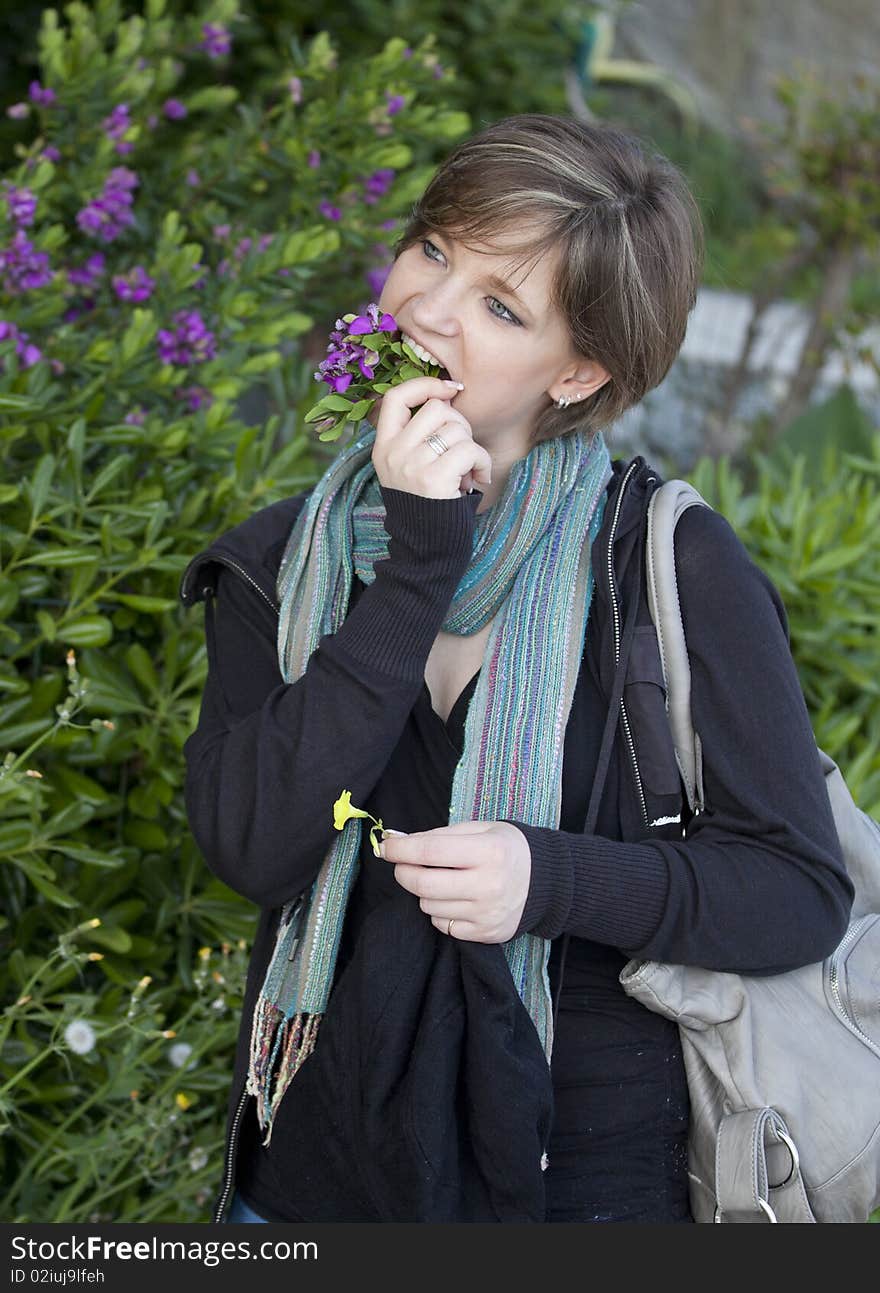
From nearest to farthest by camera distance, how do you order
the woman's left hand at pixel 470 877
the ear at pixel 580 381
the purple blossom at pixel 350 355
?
the woman's left hand at pixel 470 877, the purple blossom at pixel 350 355, the ear at pixel 580 381

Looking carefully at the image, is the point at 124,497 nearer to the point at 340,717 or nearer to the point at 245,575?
the point at 245,575

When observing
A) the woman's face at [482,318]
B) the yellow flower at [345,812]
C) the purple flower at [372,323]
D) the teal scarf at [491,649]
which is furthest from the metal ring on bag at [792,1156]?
the purple flower at [372,323]

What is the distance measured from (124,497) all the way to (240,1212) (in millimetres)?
1301

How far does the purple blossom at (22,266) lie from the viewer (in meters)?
2.63

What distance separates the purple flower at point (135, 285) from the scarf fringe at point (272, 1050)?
1650 millimetres

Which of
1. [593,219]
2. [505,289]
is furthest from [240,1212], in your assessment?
[593,219]

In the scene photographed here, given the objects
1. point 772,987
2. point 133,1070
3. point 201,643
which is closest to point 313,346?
point 201,643

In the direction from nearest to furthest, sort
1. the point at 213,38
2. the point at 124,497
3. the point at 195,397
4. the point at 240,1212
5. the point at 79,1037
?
1. the point at 240,1212
2. the point at 79,1037
3. the point at 124,497
4. the point at 195,397
5. the point at 213,38

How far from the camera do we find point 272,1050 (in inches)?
69.3

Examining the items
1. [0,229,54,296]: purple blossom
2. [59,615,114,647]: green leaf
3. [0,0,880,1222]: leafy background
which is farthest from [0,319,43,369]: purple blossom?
[59,615,114,647]: green leaf

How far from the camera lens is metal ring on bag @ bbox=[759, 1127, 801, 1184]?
1565mm

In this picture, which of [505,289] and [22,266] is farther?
[22,266]

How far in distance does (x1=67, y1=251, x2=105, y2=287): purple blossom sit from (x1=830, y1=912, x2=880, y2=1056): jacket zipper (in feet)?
7.06

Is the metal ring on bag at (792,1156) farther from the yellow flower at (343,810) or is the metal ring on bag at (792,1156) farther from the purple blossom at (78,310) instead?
the purple blossom at (78,310)
